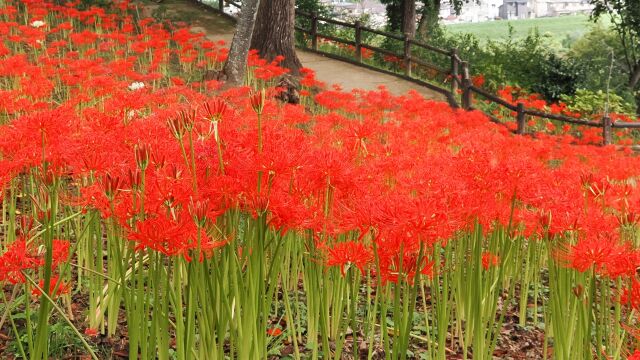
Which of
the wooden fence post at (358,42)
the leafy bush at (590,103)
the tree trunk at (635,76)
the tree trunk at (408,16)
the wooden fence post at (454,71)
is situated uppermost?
the tree trunk at (408,16)

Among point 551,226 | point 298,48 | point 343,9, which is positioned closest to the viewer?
point 551,226

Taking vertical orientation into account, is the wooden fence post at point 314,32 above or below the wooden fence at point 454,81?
above

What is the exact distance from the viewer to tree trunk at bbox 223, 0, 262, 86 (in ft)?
41.0

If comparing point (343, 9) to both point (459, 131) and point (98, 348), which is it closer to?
point (459, 131)

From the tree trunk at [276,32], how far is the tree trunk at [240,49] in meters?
1.96

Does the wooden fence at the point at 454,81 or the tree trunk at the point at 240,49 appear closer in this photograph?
the tree trunk at the point at 240,49

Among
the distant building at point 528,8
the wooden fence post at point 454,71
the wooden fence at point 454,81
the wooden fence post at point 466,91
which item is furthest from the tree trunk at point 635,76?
the distant building at point 528,8

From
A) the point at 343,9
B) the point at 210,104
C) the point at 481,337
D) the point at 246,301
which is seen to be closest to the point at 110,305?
the point at 246,301

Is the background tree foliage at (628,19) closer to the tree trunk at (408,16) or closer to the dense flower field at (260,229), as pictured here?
the tree trunk at (408,16)

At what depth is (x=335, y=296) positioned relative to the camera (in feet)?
12.8

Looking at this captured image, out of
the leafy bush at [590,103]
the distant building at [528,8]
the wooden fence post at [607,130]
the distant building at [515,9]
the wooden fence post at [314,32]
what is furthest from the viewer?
the distant building at [515,9]

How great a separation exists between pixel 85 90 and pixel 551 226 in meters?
6.35

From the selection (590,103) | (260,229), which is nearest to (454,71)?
(590,103)

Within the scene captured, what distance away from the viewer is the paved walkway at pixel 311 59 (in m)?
16.6
